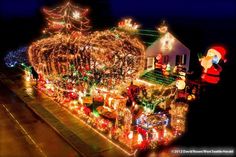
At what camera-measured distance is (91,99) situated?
68.0 ft

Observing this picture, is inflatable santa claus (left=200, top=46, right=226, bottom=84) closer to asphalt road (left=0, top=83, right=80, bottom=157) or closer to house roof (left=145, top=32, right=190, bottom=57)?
house roof (left=145, top=32, right=190, bottom=57)

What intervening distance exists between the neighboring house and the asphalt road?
40.5ft

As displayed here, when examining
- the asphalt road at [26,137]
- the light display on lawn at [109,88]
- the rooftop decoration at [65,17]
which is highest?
the rooftop decoration at [65,17]

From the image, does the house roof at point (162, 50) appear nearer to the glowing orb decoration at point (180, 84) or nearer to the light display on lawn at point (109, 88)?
the light display on lawn at point (109, 88)

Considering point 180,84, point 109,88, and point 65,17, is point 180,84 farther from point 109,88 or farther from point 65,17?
point 65,17

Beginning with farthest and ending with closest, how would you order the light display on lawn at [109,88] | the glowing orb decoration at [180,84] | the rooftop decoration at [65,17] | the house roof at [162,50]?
the rooftop decoration at [65,17] → the house roof at [162,50] → the glowing orb decoration at [180,84] → the light display on lawn at [109,88]

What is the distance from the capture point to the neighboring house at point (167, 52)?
89.8ft

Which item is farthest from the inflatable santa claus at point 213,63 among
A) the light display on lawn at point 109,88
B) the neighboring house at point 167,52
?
the neighboring house at point 167,52

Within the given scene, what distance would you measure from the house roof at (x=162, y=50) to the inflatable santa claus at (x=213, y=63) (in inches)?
283

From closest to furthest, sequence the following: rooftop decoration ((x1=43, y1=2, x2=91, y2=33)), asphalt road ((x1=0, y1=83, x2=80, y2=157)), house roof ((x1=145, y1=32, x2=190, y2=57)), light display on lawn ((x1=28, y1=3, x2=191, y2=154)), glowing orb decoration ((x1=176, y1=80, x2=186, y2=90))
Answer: asphalt road ((x1=0, y1=83, x2=80, y2=157)) → light display on lawn ((x1=28, y1=3, x2=191, y2=154)) → glowing orb decoration ((x1=176, y1=80, x2=186, y2=90)) → house roof ((x1=145, y1=32, x2=190, y2=57)) → rooftop decoration ((x1=43, y1=2, x2=91, y2=33))

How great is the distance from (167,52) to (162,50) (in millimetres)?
562

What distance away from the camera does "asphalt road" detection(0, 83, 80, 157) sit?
15.1 meters

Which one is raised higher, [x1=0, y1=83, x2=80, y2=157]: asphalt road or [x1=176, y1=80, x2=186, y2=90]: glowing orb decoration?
[x1=176, y1=80, x2=186, y2=90]: glowing orb decoration

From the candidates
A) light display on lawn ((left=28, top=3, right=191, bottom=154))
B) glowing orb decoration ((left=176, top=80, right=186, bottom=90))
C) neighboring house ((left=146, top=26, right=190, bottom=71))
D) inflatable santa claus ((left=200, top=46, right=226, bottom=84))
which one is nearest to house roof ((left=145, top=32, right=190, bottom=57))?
neighboring house ((left=146, top=26, right=190, bottom=71))
